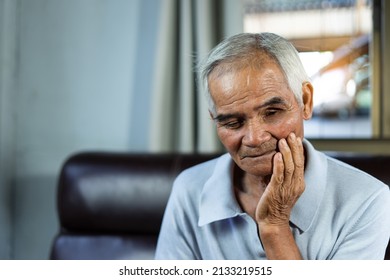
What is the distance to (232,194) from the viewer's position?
2.51ft

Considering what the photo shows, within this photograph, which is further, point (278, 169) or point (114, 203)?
point (114, 203)

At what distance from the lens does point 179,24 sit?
3.03 ft

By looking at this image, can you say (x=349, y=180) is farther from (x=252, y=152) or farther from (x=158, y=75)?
(x=158, y=75)

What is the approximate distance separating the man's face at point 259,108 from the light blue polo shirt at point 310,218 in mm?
61

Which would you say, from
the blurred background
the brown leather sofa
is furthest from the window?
the brown leather sofa

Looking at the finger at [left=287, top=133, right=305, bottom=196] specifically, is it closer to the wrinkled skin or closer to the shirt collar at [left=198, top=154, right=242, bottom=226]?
the wrinkled skin

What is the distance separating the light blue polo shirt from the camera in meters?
0.72

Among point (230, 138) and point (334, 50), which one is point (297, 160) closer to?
point (230, 138)

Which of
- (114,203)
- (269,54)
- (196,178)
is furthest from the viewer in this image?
(114,203)

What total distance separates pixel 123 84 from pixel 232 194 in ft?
1.19

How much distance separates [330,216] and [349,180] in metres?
0.06

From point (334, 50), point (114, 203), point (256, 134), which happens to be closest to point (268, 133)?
point (256, 134)

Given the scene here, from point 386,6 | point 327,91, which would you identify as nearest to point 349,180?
point 327,91

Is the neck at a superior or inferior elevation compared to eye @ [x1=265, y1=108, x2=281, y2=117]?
inferior
